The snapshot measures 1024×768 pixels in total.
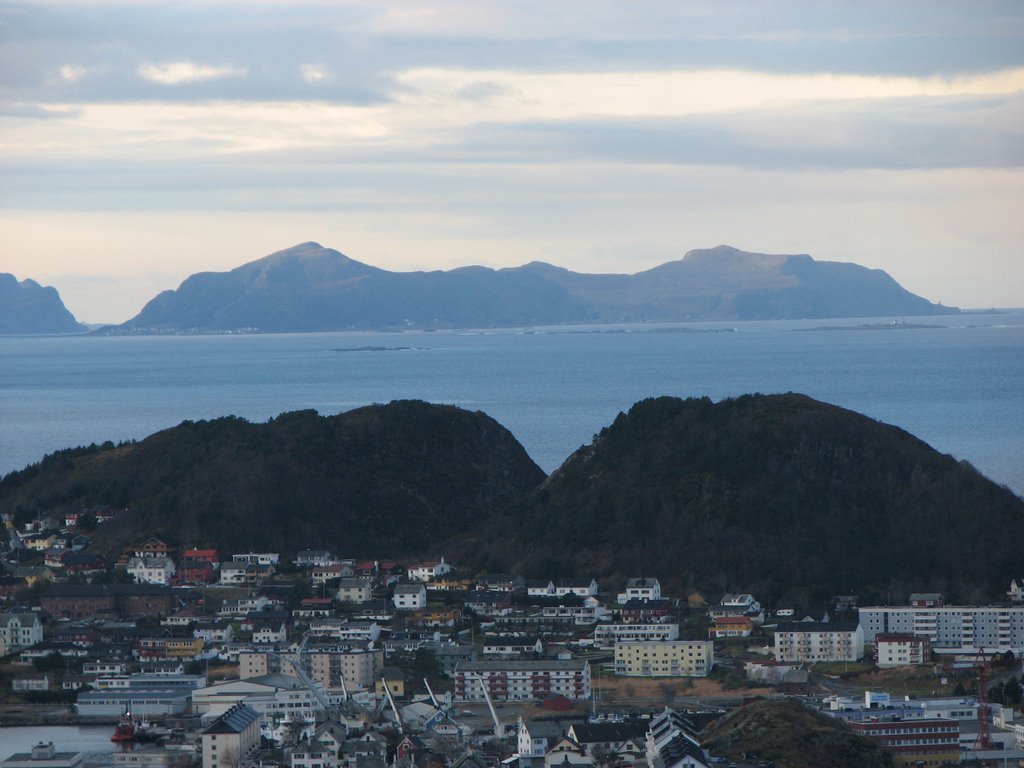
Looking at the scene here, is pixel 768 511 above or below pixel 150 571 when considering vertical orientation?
above

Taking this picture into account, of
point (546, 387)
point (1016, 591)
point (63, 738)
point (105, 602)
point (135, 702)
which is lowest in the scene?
point (63, 738)

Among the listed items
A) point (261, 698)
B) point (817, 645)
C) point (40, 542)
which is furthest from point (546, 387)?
point (261, 698)

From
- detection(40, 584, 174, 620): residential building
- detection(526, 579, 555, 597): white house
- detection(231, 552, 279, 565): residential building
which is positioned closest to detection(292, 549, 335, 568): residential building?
detection(231, 552, 279, 565): residential building

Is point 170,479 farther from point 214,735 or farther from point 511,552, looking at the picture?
point 214,735

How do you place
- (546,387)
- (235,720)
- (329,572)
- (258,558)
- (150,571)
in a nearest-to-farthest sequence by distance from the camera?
(235,720) → (329,572) → (150,571) → (258,558) → (546,387)

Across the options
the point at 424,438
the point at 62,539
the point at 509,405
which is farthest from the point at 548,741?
the point at 509,405

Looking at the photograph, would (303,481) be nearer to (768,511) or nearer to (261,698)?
(768,511)

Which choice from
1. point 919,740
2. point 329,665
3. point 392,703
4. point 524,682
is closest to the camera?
point 919,740

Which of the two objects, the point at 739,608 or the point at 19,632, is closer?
the point at 19,632
